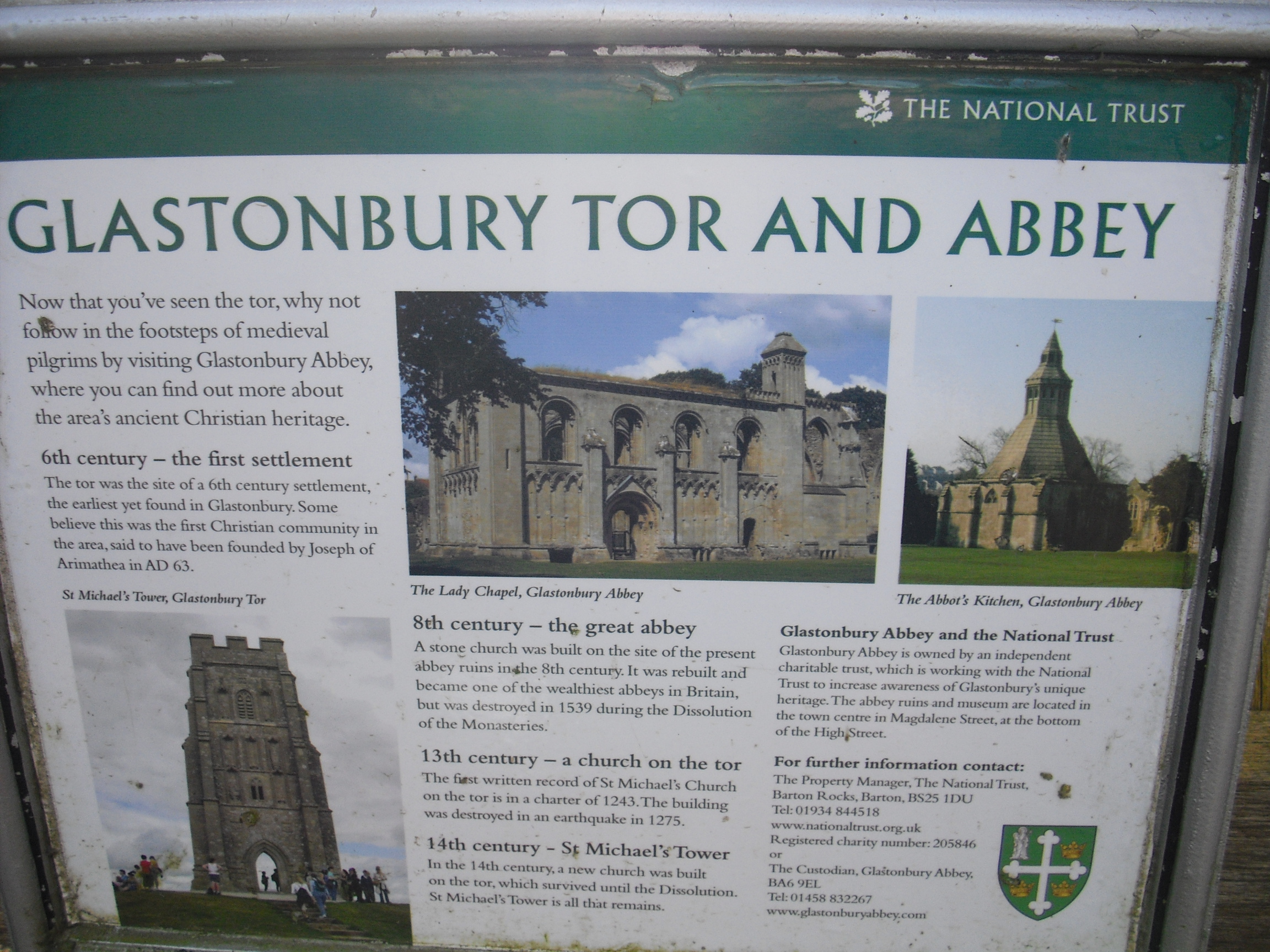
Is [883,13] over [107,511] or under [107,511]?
over

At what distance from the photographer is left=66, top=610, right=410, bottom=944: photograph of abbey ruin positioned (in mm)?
1653

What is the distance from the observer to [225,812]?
1713 mm

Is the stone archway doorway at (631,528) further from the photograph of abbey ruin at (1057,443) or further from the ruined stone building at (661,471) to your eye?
the photograph of abbey ruin at (1057,443)

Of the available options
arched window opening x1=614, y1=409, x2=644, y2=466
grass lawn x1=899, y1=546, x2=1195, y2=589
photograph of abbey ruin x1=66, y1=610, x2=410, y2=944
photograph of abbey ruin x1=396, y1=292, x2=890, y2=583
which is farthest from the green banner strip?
photograph of abbey ruin x1=66, y1=610, x2=410, y2=944

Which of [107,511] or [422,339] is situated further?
[107,511]

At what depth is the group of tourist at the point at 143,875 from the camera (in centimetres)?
180

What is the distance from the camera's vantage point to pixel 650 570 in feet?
5.24

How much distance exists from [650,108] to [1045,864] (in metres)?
2.21

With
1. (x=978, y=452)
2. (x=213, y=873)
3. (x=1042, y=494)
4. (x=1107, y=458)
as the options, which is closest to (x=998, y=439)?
(x=978, y=452)

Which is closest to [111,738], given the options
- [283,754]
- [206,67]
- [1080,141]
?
[283,754]

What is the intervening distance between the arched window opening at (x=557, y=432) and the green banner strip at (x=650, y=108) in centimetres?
61

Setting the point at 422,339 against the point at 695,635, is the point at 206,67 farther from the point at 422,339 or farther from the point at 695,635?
the point at 695,635

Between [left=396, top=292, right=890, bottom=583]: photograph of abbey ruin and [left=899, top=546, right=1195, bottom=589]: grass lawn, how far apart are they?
0.44 feet

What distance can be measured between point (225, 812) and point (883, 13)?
2.60 metres
